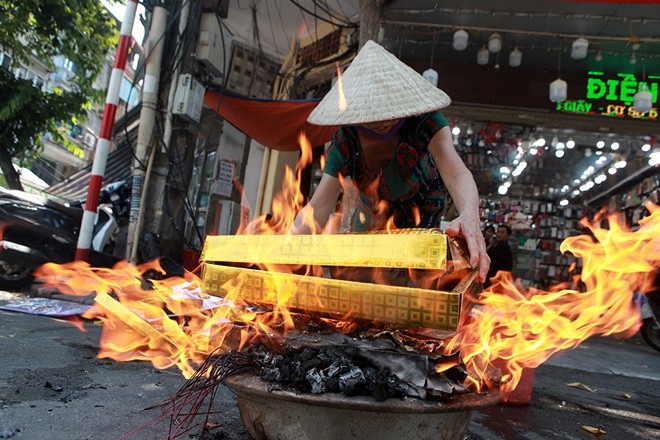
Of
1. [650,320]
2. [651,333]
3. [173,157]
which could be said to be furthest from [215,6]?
[651,333]

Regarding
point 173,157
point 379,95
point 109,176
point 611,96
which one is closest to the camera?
point 379,95

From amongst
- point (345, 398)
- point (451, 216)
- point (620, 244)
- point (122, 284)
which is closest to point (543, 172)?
point (451, 216)

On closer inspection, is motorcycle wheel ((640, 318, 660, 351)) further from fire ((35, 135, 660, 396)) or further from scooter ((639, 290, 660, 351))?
fire ((35, 135, 660, 396))

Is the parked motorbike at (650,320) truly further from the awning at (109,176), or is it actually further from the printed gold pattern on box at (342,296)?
the awning at (109,176)

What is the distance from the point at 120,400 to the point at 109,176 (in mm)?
8221

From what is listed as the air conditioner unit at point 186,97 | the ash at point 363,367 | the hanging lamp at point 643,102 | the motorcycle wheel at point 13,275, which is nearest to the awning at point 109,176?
the air conditioner unit at point 186,97

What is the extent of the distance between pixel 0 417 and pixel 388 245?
1.67m

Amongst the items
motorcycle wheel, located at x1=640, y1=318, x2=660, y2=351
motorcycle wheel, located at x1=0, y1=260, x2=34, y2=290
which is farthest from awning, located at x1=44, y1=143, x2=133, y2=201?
motorcycle wheel, located at x1=640, y1=318, x2=660, y2=351

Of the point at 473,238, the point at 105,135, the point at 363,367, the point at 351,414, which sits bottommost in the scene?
the point at 351,414

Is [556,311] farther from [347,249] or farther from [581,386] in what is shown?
[581,386]

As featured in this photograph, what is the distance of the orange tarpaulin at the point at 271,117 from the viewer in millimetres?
6027

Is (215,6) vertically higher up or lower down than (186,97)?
higher up

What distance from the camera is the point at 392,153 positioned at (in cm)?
247

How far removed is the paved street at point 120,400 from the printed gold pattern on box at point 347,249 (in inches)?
30.0
